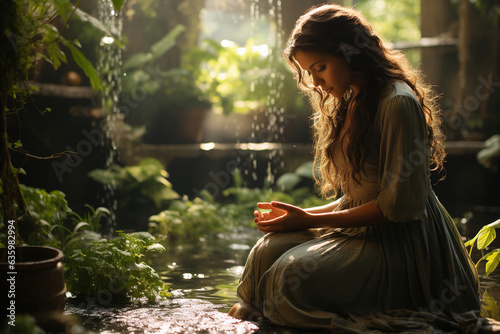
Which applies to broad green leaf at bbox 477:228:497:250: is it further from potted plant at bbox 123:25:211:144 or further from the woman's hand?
potted plant at bbox 123:25:211:144

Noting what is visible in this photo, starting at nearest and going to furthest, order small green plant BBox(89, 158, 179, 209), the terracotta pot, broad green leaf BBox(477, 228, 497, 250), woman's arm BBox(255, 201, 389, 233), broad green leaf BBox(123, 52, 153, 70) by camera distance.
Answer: the terracotta pot → woman's arm BBox(255, 201, 389, 233) → broad green leaf BBox(477, 228, 497, 250) → small green plant BBox(89, 158, 179, 209) → broad green leaf BBox(123, 52, 153, 70)

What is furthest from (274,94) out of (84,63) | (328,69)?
(328,69)

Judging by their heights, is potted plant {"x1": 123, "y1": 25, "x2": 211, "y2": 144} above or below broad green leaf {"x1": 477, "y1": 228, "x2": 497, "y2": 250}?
above

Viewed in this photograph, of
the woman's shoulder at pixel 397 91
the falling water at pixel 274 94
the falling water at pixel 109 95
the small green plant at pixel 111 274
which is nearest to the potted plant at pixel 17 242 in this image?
the small green plant at pixel 111 274

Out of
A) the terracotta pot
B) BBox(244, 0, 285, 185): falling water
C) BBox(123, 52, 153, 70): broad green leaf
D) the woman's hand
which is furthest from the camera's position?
BBox(244, 0, 285, 185): falling water

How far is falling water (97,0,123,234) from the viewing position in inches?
279

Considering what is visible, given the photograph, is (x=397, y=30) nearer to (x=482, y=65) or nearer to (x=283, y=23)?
(x=482, y=65)

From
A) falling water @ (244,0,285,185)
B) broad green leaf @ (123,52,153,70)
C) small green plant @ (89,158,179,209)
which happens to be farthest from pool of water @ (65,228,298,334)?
falling water @ (244,0,285,185)

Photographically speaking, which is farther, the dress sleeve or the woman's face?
the woman's face

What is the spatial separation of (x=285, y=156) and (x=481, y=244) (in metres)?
5.60

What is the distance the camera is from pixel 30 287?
241 centimetres

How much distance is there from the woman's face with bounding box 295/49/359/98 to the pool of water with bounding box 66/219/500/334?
120 cm

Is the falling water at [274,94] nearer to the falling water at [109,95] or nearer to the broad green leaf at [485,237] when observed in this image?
the falling water at [109,95]

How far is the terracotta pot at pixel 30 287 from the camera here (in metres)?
2.39
